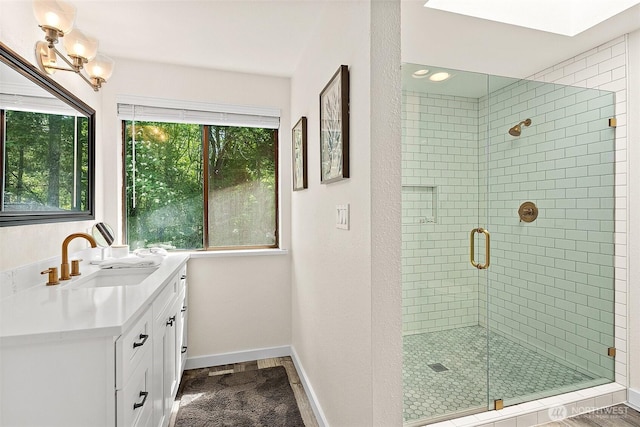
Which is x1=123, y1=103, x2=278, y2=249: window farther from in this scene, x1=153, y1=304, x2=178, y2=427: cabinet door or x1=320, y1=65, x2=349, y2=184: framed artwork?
x1=320, y1=65, x2=349, y2=184: framed artwork

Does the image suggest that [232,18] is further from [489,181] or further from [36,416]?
[489,181]

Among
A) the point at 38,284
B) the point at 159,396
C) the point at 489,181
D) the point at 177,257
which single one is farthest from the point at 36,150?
the point at 489,181

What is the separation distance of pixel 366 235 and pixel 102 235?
1837 mm

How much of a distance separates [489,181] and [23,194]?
2927 millimetres

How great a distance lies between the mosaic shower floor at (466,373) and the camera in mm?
1917

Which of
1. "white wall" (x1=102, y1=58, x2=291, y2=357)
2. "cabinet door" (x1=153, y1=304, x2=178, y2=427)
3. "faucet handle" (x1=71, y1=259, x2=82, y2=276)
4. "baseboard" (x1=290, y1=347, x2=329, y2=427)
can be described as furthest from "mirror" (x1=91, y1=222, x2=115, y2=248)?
"baseboard" (x1=290, y1=347, x2=329, y2=427)

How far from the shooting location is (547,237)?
91.7 inches

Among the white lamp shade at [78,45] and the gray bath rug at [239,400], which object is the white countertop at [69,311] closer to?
the gray bath rug at [239,400]

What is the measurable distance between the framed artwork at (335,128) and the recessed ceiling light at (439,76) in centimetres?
109

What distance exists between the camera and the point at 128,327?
104 cm

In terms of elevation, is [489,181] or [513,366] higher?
[489,181]

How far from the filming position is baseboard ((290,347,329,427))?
1.74 meters

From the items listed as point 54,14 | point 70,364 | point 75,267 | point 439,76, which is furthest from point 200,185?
point 439,76

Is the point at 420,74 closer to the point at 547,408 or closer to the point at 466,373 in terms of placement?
the point at 466,373
